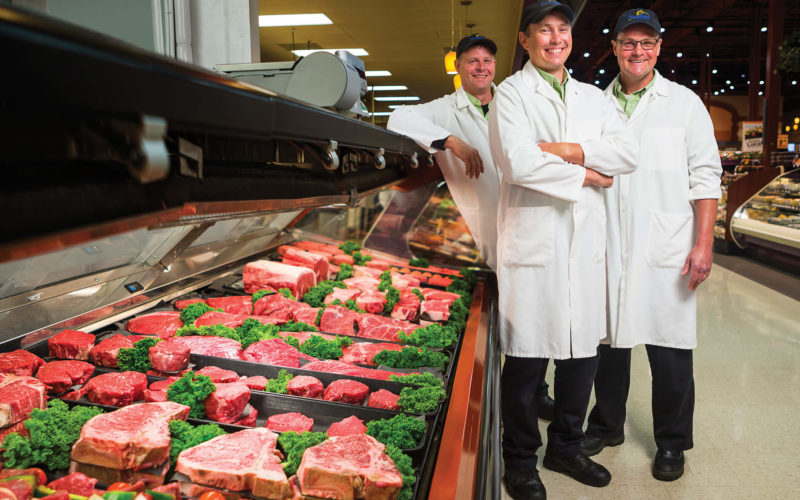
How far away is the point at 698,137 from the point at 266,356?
7.39ft

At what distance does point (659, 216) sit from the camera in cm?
283

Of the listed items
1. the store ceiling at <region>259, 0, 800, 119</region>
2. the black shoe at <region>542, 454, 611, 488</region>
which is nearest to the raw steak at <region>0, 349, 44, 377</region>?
the black shoe at <region>542, 454, 611, 488</region>

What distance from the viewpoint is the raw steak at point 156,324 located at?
2174 mm

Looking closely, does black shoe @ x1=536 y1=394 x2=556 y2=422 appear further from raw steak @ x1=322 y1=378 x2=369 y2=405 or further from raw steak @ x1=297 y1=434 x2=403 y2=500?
raw steak @ x1=297 y1=434 x2=403 y2=500

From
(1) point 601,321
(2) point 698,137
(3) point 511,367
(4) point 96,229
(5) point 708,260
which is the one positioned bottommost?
(3) point 511,367

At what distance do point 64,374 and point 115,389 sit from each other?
0.59 feet

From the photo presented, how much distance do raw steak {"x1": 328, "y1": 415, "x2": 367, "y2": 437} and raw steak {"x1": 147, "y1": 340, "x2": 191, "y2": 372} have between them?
0.60m

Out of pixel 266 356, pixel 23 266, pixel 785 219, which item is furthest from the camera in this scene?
pixel 785 219

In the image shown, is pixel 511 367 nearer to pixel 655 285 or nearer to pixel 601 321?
pixel 601 321

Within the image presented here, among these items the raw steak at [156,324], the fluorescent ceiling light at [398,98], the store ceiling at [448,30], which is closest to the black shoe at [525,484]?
the raw steak at [156,324]

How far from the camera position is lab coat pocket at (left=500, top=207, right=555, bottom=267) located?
244 cm

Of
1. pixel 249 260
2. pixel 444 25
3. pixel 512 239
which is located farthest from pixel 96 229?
pixel 444 25

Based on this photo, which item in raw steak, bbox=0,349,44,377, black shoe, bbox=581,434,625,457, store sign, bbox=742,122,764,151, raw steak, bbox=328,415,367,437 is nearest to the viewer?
raw steak, bbox=328,415,367,437

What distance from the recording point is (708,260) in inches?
110
